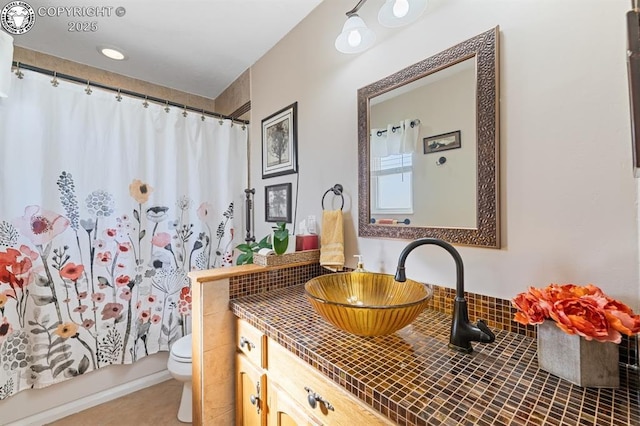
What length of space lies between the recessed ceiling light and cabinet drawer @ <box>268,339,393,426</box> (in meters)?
2.32

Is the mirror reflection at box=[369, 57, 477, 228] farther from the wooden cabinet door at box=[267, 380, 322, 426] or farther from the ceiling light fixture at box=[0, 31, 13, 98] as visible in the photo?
the ceiling light fixture at box=[0, 31, 13, 98]

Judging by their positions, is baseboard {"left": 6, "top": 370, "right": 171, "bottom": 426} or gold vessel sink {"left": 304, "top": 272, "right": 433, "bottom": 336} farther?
baseboard {"left": 6, "top": 370, "right": 171, "bottom": 426}

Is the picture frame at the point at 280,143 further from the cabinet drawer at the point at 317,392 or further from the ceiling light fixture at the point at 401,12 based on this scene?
the cabinet drawer at the point at 317,392

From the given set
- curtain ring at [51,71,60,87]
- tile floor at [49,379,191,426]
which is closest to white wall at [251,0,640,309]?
tile floor at [49,379,191,426]

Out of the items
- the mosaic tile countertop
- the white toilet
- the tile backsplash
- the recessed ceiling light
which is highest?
the recessed ceiling light

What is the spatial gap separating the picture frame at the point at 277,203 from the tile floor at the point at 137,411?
1.35 meters

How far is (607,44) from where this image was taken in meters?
0.71

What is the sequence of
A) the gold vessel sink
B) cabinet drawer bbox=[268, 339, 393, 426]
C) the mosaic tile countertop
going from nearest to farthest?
the mosaic tile countertop < cabinet drawer bbox=[268, 339, 393, 426] < the gold vessel sink

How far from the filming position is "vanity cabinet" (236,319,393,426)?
706mm

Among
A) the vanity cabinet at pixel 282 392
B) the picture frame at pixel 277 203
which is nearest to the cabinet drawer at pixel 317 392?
the vanity cabinet at pixel 282 392

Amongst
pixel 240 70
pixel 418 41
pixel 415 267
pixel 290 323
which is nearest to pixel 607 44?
pixel 418 41

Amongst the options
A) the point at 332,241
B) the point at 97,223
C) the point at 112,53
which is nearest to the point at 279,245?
the point at 332,241

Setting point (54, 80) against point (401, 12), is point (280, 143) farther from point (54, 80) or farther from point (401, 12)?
point (54, 80)

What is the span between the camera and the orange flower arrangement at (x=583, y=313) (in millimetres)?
572
